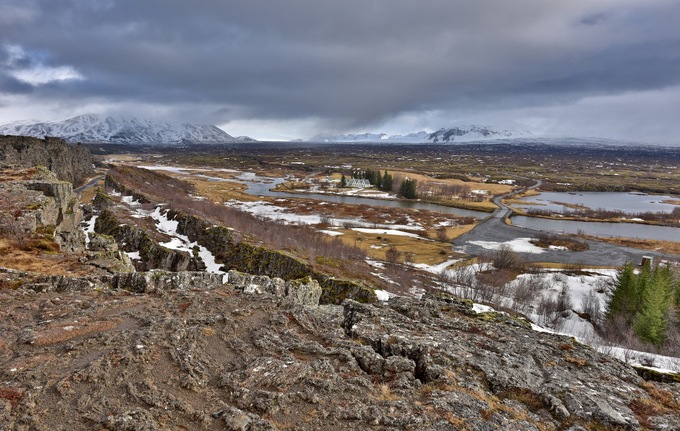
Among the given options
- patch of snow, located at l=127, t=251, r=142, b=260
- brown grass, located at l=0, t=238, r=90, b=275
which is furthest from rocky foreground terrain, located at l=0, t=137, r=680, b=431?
patch of snow, located at l=127, t=251, r=142, b=260

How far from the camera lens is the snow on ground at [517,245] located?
233 feet

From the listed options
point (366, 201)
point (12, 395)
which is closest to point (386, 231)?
point (366, 201)

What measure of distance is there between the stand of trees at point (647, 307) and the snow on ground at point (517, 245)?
89.9 ft

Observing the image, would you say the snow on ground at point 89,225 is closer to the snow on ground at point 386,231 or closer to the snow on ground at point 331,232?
the snow on ground at point 331,232

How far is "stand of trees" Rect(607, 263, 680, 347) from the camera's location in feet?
108

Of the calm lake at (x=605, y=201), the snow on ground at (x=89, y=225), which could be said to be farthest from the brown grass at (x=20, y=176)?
the calm lake at (x=605, y=201)

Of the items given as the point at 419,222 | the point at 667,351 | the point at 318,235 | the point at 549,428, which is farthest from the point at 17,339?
the point at 419,222

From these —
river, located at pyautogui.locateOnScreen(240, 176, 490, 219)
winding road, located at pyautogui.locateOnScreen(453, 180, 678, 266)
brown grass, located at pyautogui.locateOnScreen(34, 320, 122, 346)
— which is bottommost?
winding road, located at pyautogui.locateOnScreen(453, 180, 678, 266)

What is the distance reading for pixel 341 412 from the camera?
910 centimetres

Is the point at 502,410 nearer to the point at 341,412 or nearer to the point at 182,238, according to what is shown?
the point at 341,412

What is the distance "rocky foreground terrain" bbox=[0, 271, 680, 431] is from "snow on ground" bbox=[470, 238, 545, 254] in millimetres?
60969

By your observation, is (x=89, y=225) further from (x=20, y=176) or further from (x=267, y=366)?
(x=267, y=366)

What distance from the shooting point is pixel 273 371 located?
33.8 ft

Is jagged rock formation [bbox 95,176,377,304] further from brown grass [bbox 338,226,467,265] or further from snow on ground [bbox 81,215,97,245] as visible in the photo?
brown grass [bbox 338,226,467,265]
